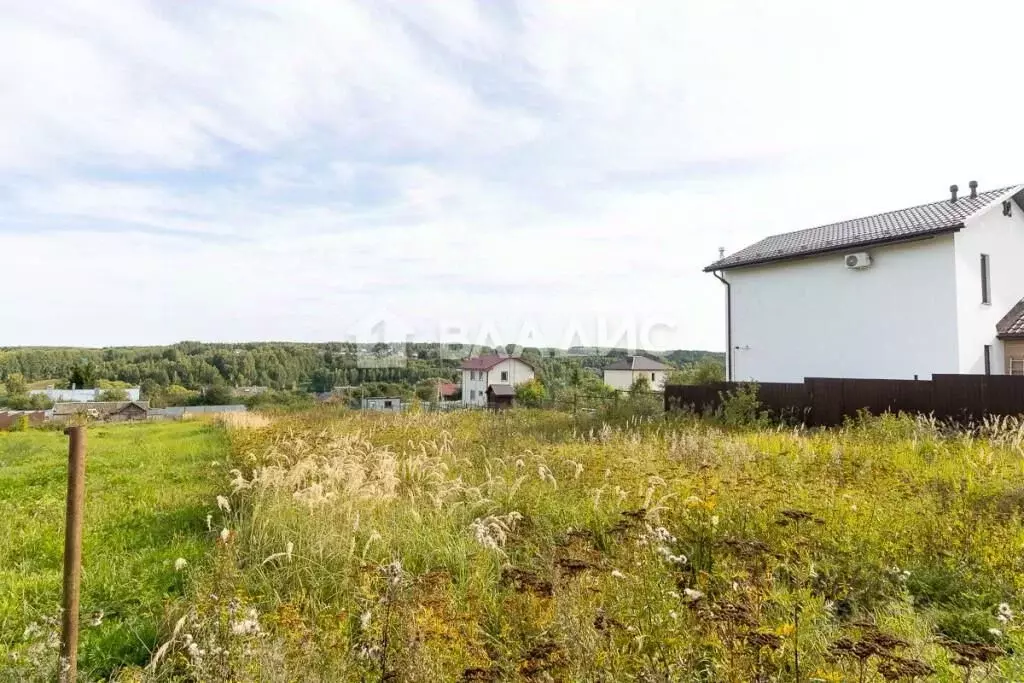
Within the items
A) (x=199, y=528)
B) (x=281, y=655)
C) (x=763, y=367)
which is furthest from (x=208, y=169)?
(x=763, y=367)

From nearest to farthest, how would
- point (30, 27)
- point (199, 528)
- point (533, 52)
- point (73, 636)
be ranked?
point (73, 636), point (199, 528), point (30, 27), point (533, 52)

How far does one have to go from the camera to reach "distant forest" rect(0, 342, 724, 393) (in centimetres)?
3619

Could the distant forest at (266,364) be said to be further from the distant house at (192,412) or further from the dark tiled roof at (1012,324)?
the dark tiled roof at (1012,324)

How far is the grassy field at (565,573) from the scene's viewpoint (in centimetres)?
216

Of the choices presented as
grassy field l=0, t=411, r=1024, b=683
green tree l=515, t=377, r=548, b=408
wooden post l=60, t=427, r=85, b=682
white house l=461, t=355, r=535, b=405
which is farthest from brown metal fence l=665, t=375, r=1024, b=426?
white house l=461, t=355, r=535, b=405

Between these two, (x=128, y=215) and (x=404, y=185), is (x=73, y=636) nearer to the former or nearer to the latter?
(x=404, y=185)

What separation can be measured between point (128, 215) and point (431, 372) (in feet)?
100

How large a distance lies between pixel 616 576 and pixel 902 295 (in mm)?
14245

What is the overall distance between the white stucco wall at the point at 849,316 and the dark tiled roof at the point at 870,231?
1.18ft

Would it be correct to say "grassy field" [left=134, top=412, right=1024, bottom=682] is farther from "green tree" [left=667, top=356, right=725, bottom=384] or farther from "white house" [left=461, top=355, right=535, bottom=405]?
"white house" [left=461, top=355, right=535, bottom=405]

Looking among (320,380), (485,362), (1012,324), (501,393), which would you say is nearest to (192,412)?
(320,380)

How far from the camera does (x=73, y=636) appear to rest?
2322 mm

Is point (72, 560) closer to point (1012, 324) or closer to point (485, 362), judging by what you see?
point (1012, 324)

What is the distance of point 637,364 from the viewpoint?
5812 cm
